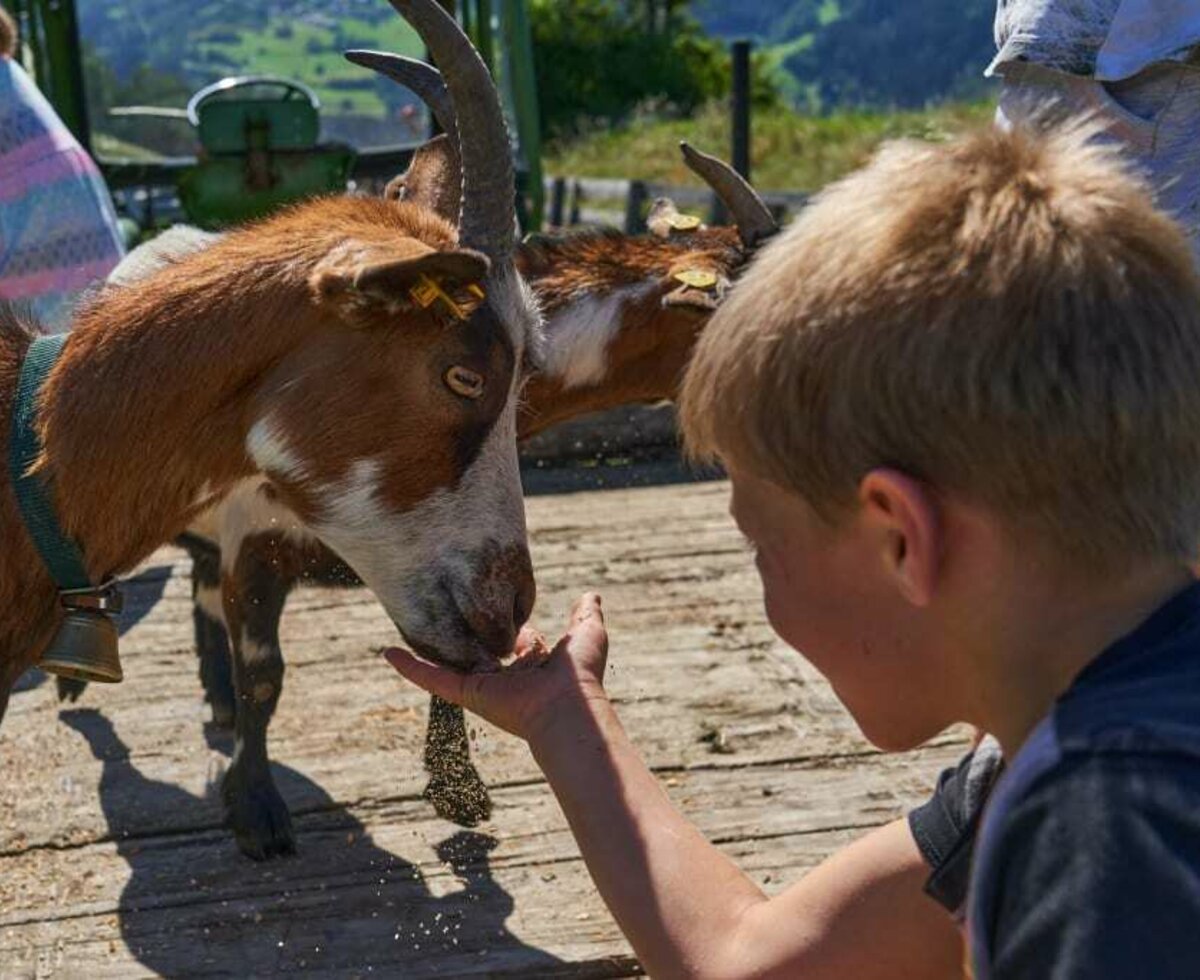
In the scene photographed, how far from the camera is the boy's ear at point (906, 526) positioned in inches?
53.3

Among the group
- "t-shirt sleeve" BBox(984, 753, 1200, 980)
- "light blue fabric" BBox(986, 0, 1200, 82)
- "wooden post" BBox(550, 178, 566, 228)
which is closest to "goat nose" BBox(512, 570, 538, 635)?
"light blue fabric" BBox(986, 0, 1200, 82)

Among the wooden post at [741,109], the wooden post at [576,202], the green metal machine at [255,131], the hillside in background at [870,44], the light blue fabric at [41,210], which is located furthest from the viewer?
the hillside in background at [870,44]

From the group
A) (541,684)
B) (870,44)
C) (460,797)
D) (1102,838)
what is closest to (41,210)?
(460,797)

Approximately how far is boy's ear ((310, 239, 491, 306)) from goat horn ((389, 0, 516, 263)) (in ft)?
1.20

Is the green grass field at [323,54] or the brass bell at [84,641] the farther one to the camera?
the green grass field at [323,54]

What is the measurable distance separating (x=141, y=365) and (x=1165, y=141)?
1.89 m

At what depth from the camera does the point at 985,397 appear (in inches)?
51.3

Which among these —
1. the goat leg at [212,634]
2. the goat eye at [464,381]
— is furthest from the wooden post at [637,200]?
the goat eye at [464,381]

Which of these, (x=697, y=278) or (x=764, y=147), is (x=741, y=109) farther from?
(x=764, y=147)

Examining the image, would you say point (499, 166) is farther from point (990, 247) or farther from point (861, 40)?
point (861, 40)

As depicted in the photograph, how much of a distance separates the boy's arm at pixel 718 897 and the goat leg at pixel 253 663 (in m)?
2.22

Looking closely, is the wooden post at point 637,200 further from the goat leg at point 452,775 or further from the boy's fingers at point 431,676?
the boy's fingers at point 431,676

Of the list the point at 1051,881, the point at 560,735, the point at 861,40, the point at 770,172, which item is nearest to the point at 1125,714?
the point at 1051,881

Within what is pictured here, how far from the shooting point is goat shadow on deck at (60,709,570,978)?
11.3ft
